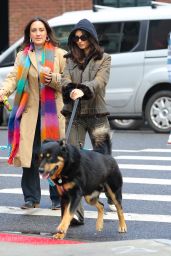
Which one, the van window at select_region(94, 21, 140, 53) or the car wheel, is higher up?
the van window at select_region(94, 21, 140, 53)

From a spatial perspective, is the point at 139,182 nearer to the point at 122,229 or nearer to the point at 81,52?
the point at 122,229

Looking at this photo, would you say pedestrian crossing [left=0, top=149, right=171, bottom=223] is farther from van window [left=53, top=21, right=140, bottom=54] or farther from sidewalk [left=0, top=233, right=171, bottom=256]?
van window [left=53, top=21, right=140, bottom=54]

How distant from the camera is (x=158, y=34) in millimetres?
16266

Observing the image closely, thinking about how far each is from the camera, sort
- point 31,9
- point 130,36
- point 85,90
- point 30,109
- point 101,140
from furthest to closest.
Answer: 1. point 31,9
2. point 130,36
3. point 30,109
4. point 101,140
5. point 85,90

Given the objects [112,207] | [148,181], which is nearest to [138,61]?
[148,181]

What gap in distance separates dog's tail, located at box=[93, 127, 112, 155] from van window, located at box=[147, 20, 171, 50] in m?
8.36

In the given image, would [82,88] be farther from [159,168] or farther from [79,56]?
[159,168]

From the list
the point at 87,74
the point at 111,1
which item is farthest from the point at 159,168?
A: the point at 111,1

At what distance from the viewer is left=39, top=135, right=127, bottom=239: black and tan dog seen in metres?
6.83

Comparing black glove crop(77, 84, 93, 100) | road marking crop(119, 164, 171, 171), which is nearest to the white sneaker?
black glove crop(77, 84, 93, 100)

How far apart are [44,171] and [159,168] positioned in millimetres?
5420

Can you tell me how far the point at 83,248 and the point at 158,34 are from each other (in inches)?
395

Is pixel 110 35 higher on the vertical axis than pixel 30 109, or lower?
higher

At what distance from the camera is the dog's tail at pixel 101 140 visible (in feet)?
26.4
